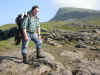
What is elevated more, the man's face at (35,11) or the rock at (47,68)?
the man's face at (35,11)

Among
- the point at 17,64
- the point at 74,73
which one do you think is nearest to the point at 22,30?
the point at 17,64

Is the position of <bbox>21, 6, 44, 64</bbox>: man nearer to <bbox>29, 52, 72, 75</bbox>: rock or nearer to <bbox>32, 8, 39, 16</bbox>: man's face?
<bbox>32, 8, 39, 16</bbox>: man's face

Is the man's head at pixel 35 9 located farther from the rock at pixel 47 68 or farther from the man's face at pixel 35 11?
the rock at pixel 47 68

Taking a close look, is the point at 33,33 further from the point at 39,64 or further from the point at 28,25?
the point at 39,64

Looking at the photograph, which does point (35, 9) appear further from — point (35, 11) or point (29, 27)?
point (29, 27)

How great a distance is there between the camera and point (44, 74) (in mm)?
8375

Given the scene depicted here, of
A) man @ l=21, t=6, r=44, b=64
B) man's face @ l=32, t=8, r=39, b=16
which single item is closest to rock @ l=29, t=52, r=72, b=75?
man @ l=21, t=6, r=44, b=64

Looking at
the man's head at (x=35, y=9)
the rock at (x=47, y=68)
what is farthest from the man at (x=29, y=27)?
the rock at (x=47, y=68)

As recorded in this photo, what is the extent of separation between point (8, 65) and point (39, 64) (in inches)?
83.0

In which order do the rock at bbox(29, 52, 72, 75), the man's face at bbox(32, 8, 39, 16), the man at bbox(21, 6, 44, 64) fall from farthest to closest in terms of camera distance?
the man's face at bbox(32, 8, 39, 16) → the man at bbox(21, 6, 44, 64) → the rock at bbox(29, 52, 72, 75)

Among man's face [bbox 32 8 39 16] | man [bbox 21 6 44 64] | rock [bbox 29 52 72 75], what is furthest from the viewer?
man's face [bbox 32 8 39 16]

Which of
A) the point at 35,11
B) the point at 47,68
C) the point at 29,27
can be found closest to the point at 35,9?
the point at 35,11

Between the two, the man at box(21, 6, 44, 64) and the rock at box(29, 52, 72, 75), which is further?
the man at box(21, 6, 44, 64)

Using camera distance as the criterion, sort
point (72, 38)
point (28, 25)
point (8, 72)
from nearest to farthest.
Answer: point (8, 72)
point (28, 25)
point (72, 38)
